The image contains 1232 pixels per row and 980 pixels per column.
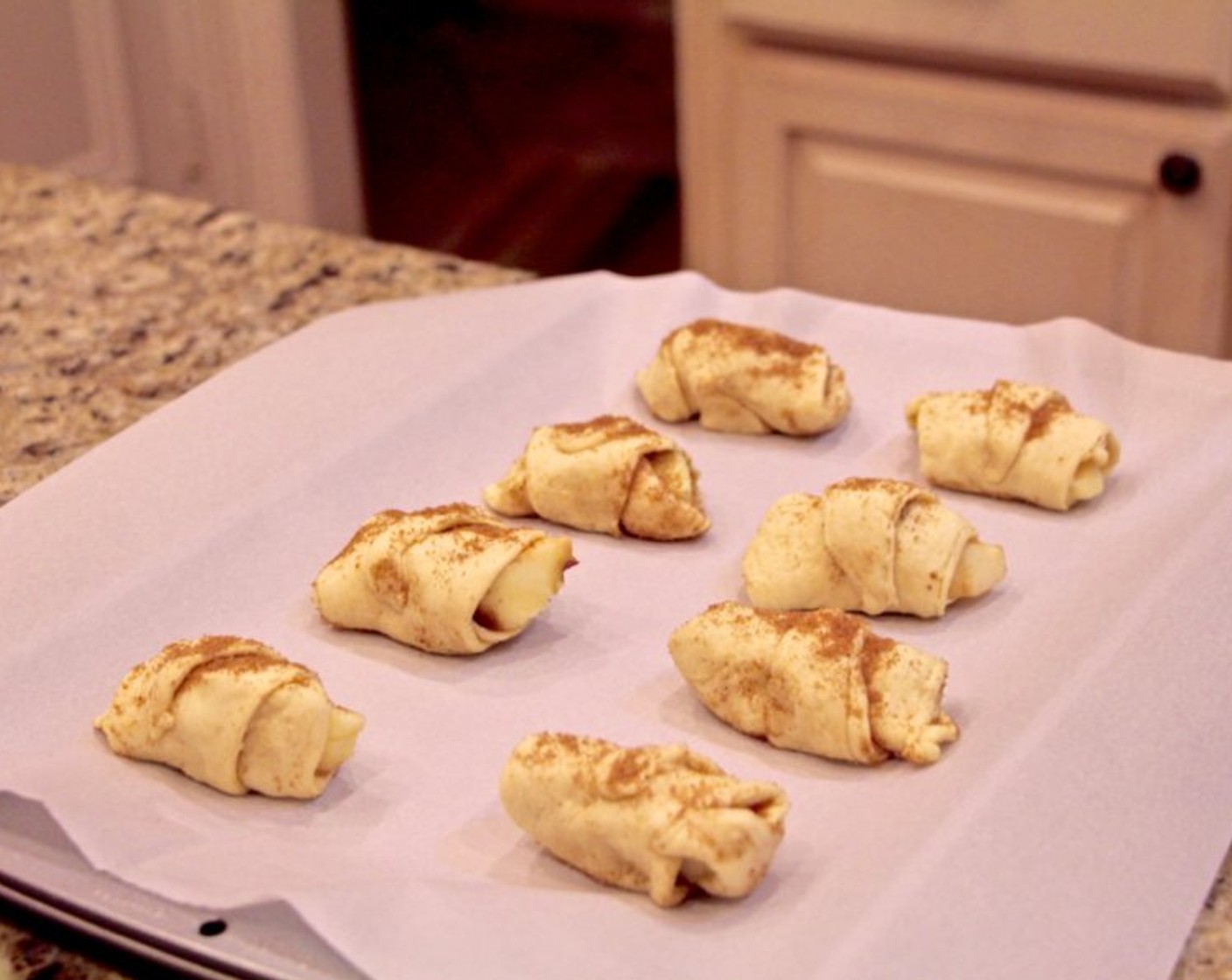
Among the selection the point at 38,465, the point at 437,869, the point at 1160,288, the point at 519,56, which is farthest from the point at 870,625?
the point at 519,56

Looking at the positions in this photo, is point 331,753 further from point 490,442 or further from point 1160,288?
point 1160,288

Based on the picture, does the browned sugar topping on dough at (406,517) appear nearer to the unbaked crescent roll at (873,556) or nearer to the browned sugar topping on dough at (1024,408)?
the unbaked crescent roll at (873,556)

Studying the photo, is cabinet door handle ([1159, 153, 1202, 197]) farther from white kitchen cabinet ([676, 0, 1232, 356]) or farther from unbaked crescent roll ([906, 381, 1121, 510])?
unbaked crescent roll ([906, 381, 1121, 510])

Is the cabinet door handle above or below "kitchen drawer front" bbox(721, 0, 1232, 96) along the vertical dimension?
below

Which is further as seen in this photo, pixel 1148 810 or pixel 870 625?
pixel 870 625

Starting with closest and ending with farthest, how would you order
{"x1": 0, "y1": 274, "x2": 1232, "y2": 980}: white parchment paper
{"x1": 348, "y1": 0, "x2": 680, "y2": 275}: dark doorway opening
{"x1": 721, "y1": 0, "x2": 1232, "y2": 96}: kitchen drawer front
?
{"x1": 0, "y1": 274, "x2": 1232, "y2": 980}: white parchment paper → {"x1": 721, "y1": 0, "x2": 1232, "y2": 96}: kitchen drawer front → {"x1": 348, "y1": 0, "x2": 680, "y2": 275}: dark doorway opening

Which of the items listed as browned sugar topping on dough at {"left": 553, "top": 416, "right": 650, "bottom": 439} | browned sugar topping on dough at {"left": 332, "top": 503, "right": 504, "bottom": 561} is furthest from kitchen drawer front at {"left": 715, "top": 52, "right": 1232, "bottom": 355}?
browned sugar topping on dough at {"left": 332, "top": 503, "right": 504, "bottom": 561}

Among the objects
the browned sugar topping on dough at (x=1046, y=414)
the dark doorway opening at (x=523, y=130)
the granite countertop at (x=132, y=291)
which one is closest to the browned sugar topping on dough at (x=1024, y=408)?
the browned sugar topping on dough at (x=1046, y=414)
